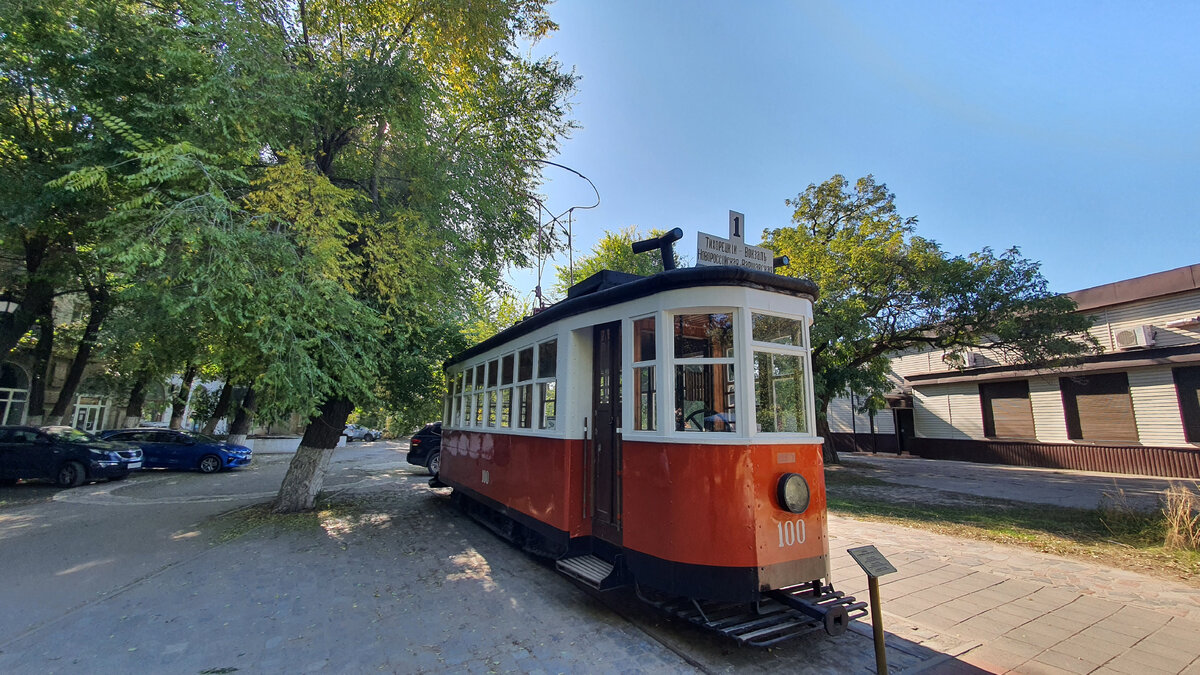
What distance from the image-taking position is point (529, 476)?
5.52 m

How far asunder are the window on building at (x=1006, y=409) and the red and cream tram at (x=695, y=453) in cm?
1948

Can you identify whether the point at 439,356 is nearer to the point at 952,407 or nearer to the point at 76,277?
the point at 76,277

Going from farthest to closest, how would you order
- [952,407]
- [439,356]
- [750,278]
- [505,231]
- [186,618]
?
[952,407] < [505,231] < [439,356] < [186,618] < [750,278]

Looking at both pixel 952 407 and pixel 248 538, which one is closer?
pixel 248 538

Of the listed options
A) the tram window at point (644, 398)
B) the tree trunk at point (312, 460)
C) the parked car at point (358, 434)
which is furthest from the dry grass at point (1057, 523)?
the parked car at point (358, 434)

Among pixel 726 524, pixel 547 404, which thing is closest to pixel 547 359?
pixel 547 404

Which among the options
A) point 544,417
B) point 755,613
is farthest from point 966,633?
point 544,417

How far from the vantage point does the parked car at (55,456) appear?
1134 cm

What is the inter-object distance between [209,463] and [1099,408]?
28.8 metres

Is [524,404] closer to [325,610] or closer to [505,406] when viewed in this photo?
[505,406]

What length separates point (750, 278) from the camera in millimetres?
3910

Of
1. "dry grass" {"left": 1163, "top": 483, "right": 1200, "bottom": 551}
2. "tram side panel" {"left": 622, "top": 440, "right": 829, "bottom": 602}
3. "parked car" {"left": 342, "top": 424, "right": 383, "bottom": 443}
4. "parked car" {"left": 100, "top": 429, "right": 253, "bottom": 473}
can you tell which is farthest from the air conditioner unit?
"parked car" {"left": 342, "top": 424, "right": 383, "bottom": 443}

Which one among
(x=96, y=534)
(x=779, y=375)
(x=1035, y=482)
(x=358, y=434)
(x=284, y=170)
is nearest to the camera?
(x=779, y=375)

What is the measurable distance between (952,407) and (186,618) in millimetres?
24635
